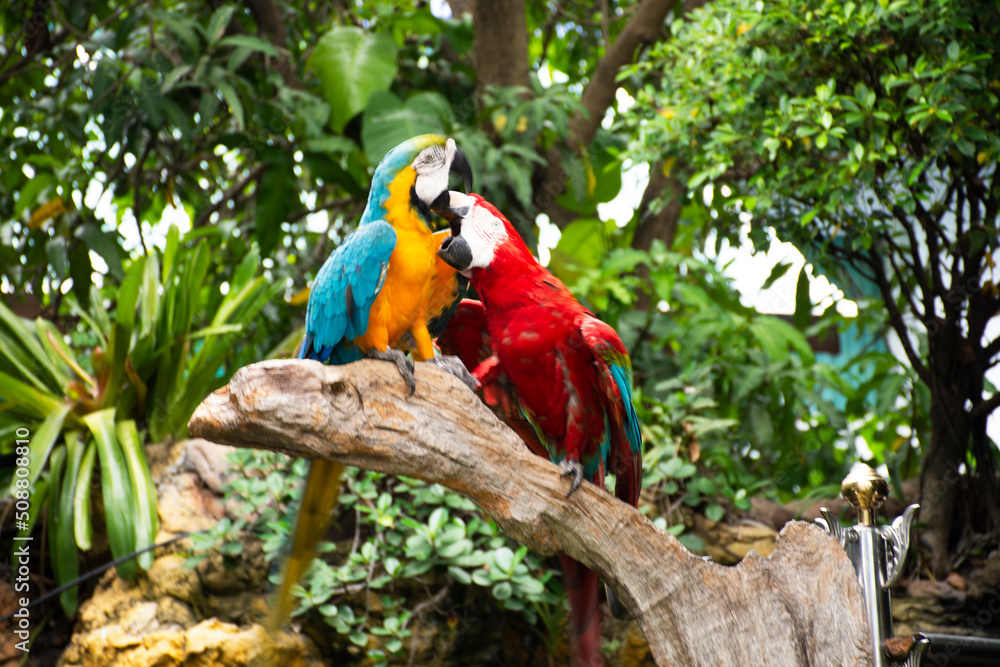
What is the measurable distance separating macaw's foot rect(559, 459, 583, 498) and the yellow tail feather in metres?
0.35

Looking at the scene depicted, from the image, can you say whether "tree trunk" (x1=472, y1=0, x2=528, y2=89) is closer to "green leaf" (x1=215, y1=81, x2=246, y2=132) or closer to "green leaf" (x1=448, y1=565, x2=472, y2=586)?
"green leaf" (x1=215, y1=81, x2=246, y2=132)

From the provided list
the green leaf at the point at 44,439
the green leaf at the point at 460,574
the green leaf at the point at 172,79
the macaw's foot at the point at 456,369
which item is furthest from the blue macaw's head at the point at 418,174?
the green leaf at the point at 172,79

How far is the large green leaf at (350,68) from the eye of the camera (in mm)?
2498

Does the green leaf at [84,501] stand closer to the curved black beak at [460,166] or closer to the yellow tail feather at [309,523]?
the yellow tail feather at [309,523]

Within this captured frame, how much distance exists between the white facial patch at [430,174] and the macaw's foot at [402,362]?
249mm

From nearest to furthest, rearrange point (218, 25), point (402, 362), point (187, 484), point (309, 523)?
1. point (402, 362)
2. point (309, 523)
3. point (187, 484)
4. point (218, 25)

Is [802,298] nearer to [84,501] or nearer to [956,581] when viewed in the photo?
[956,581]

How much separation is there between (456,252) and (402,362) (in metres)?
0.20

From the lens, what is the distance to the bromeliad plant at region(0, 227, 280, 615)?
1.83 meters

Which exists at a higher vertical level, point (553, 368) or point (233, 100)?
point (233, 100)

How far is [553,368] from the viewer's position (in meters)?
1.17

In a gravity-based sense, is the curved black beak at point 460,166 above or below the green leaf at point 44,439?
above

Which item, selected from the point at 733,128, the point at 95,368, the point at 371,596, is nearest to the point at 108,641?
the point at 371,596

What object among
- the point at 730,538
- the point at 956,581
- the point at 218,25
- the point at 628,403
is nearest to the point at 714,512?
the point at 730,538
